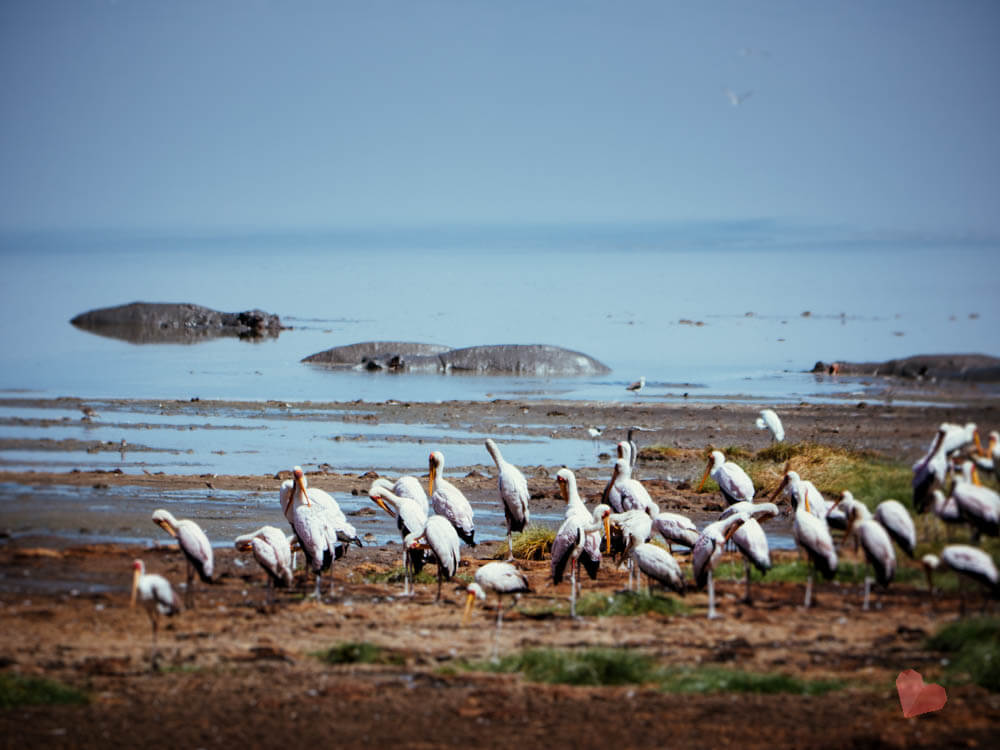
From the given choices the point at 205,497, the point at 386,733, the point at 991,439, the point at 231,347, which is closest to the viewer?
the point at 386,733

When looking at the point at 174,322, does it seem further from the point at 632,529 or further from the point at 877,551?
the point at 877,551

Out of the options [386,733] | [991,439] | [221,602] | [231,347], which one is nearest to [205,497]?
[221,602]

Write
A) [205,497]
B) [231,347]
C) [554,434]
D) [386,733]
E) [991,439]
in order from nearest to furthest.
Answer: [386,733] < [991,439] < [205,497] < [554,434] < [231,347]

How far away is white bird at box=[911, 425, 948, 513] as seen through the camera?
10609mm

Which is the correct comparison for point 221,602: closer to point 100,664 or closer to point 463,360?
point 100,664

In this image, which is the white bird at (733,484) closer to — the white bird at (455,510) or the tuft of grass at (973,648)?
the white bird at (455,510)

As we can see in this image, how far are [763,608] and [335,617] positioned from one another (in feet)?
12.9

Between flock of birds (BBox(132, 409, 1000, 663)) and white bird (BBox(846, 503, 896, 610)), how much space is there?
0.03ft

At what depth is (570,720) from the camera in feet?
27.3

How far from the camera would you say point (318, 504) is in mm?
13359

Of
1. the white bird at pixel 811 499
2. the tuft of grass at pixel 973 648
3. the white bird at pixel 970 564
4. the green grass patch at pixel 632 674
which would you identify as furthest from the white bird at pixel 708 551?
the tuft of grass at pixel 973 648

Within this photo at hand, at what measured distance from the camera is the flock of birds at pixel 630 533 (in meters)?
10.2

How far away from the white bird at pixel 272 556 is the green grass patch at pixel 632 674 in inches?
105

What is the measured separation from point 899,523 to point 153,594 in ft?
21.0
